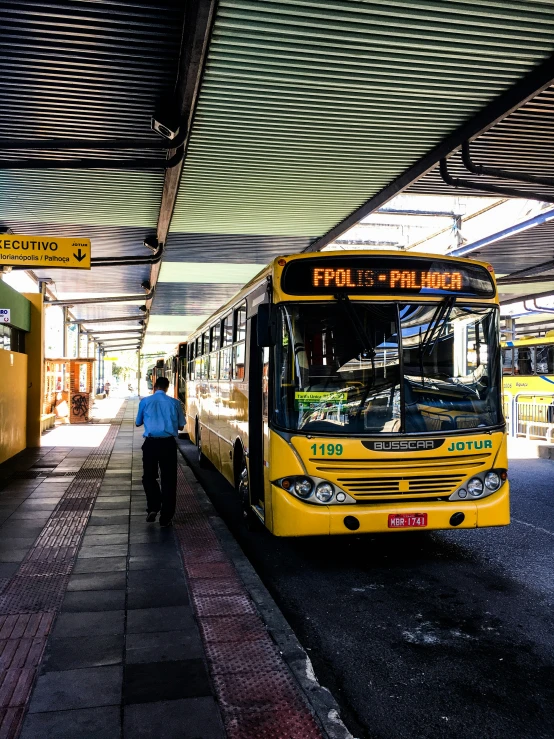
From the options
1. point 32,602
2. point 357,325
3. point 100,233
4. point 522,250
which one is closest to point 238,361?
point 357,325

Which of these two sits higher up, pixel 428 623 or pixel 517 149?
pixel 517 149

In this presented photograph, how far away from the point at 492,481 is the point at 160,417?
12.5ft

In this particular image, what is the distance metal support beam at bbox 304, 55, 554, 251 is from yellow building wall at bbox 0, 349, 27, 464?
8.35 meters

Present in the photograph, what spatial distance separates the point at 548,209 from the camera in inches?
492

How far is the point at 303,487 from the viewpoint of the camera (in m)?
5.73

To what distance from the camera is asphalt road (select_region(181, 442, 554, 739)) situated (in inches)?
139

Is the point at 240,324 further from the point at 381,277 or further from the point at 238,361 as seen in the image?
the point at 381,277

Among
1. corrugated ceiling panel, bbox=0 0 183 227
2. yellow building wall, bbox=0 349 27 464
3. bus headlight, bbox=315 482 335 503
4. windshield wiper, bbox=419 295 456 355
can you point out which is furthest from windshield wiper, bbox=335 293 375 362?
yellow building wall, bbox=0 349 27 464

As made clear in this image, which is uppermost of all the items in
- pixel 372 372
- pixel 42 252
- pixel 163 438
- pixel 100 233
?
pixel 100 233

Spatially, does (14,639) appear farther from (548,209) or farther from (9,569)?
(548,209)

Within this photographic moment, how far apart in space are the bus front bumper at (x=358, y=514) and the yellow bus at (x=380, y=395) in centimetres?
1

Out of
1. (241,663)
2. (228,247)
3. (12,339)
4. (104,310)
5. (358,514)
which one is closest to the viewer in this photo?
(241,663)

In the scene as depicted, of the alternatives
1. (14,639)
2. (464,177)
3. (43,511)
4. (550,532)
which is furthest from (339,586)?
(464,177)

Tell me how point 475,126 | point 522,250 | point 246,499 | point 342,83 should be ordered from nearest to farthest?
point 342,83, point 246,499, point 475,126, point 522,250
